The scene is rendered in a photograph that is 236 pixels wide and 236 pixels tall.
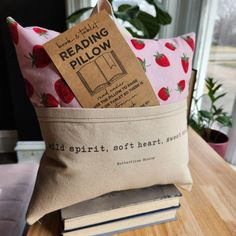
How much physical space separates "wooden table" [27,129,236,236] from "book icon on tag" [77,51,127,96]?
11.9 inches

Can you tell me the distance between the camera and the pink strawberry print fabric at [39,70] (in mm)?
358

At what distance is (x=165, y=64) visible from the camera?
413 mm

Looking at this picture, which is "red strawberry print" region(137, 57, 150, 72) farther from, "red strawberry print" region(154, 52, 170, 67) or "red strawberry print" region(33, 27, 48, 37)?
"red strawberry print" region(33, 27, 48, 37)

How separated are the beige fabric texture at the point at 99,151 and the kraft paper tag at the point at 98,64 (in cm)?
3

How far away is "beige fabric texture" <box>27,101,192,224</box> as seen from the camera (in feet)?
1.21

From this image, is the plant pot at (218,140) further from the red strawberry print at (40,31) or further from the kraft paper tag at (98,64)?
the red strawberry print at (40,31)

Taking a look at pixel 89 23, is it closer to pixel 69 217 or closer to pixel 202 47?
pixel 69 217

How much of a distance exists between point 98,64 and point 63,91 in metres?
0.08

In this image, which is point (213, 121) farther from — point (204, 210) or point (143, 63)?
point (143, 63)

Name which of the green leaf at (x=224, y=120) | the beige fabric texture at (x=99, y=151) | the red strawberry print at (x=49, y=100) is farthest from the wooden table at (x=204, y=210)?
the green leaf at (x=224, y=120)

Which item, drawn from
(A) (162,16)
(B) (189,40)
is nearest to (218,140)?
(A) (162,16)

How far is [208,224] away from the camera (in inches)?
18.6

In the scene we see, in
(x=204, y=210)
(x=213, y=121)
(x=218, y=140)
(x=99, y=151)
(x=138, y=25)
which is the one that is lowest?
(x=218, y=140)

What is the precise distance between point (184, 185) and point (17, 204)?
551 mm
